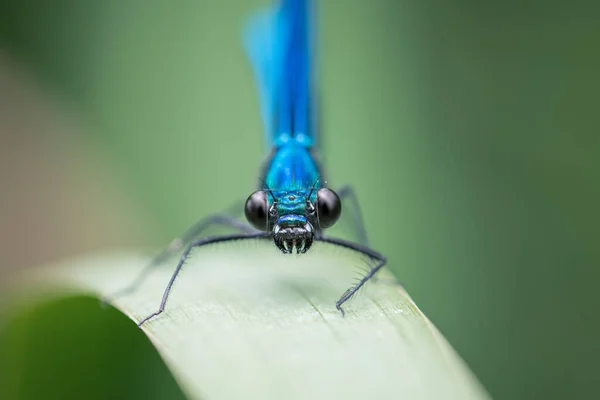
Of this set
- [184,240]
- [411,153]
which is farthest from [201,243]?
[411,153]

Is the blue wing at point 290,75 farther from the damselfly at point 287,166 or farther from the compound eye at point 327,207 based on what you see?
the compound eye at point 327,207

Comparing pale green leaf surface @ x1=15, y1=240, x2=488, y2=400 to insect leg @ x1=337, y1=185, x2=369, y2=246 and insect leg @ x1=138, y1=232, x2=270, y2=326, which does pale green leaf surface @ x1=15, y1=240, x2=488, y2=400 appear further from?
insect leg @ x1=337, y1=185, x2=369, y2=246

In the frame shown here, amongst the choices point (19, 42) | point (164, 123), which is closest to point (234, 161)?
point (164, 123)

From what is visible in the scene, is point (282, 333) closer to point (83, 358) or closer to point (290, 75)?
point (83, 358)

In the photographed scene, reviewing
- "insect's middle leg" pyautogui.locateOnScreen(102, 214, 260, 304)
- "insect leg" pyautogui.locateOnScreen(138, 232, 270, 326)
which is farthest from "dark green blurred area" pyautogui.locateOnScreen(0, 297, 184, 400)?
"insect's middle leg" pyautogui.locateOnScreen(102, 214, 260, 304)

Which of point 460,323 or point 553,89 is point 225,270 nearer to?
point 460,323

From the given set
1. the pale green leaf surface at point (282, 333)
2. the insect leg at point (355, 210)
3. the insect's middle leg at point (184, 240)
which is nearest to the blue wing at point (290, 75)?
the insect leg at point (355, 210)

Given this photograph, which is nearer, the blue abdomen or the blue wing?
the blue abdomen
